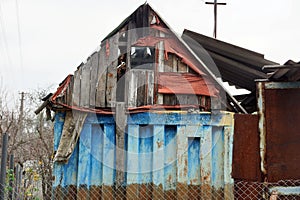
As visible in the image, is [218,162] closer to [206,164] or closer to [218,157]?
[218,157]

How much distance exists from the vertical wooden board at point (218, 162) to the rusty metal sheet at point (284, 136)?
114 centimetres

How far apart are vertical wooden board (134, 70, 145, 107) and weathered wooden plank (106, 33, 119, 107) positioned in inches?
12.9

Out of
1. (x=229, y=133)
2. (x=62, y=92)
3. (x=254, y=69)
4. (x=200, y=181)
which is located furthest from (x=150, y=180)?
(x=254, y=69)

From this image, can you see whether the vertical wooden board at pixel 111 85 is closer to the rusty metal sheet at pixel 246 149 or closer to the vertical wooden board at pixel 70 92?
the vertical wooden board at pixel 70 92

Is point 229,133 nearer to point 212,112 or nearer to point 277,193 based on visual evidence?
point 212,112

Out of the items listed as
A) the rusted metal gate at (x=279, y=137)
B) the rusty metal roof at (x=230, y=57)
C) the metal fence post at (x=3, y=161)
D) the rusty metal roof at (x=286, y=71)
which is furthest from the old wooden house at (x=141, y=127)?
the rusty metal roof at (x=286, y=71)

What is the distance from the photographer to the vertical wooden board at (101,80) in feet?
17.9

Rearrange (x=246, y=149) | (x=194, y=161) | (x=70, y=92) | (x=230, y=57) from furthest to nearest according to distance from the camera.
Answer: (x=230, y=57), (x=70, y=92), (x=194, y=161), (x=246, y=149)

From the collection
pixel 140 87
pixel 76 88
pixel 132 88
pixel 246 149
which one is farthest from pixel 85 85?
pixel 246 149

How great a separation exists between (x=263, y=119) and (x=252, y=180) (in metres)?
0.74

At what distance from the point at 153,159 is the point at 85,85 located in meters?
1.41

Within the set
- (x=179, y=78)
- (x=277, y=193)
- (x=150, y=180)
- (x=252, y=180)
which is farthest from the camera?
(x=179, y=78)

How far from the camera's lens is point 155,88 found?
18.0 feet

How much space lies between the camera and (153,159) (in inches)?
205
